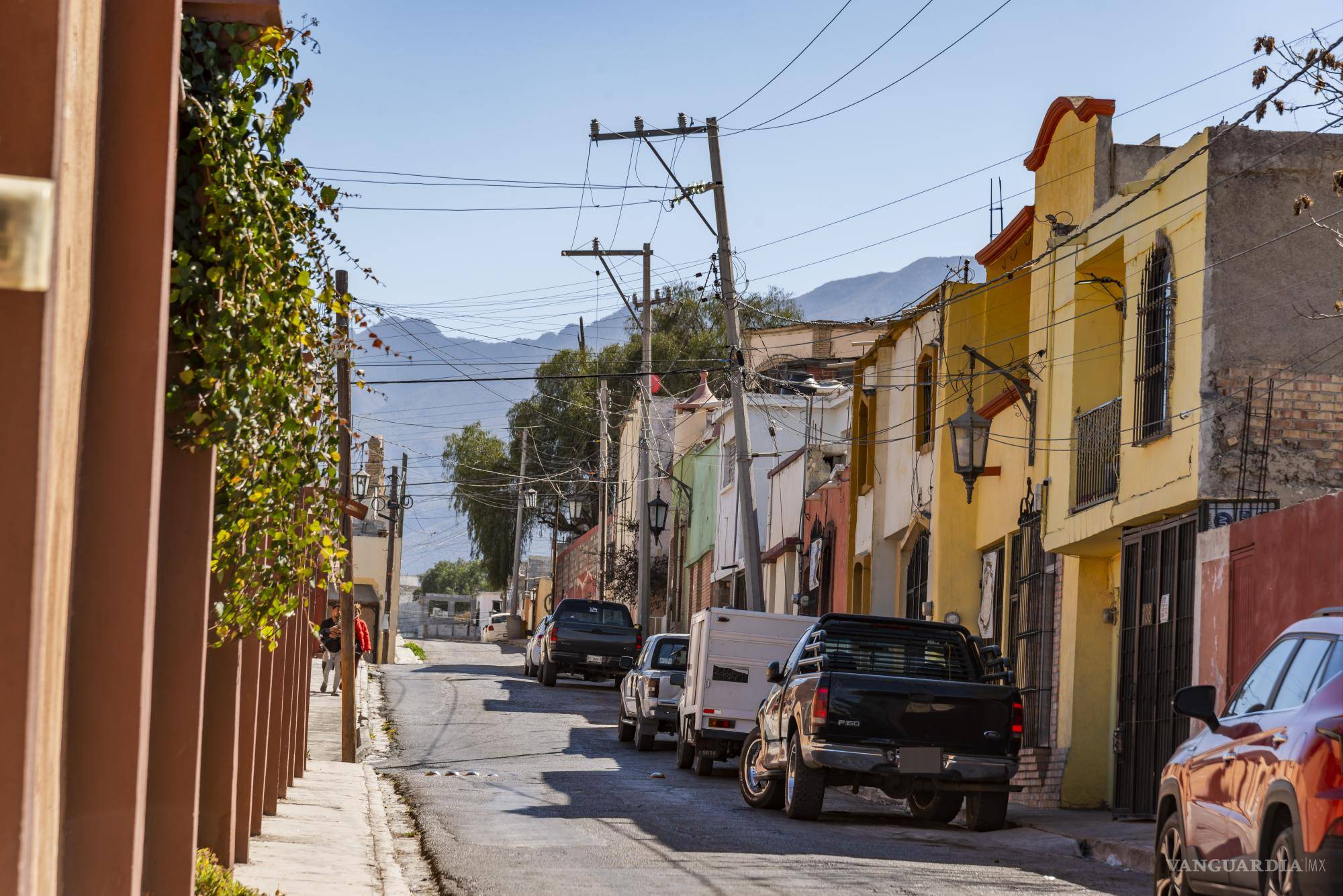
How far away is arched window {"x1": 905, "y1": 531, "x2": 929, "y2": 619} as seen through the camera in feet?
94.1

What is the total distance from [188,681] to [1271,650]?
5.20 m

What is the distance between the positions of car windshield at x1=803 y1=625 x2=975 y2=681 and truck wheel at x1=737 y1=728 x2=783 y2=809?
142 cm

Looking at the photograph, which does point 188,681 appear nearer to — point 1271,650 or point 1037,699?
point 1271,650

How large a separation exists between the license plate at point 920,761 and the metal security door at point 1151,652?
277 cm

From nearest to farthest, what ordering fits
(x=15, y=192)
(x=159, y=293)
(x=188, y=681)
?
(x=15, y=192), (x=159, y=293), (x=188, y=681)

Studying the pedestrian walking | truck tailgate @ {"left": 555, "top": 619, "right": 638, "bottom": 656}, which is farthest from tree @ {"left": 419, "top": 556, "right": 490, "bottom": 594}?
the pedestrian walking

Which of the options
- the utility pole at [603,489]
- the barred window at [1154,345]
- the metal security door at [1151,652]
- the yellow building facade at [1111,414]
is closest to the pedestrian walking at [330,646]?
the yellow building facade at [1111,414]

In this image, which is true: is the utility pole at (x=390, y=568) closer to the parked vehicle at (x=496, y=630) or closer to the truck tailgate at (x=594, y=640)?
the truck tailgate at (x=594, y=640)

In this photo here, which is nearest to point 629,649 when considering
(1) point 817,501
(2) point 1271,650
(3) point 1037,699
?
(1) point 817,501

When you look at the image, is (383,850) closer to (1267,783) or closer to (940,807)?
(940,807)

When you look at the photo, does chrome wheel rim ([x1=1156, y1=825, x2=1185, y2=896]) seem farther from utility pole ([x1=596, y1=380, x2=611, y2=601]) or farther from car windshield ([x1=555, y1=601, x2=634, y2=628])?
utility pole ([x1=596, y1=380, x2=611, y2=601])

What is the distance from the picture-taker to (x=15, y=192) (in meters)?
4.64

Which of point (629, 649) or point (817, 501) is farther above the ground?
point (817, 501)

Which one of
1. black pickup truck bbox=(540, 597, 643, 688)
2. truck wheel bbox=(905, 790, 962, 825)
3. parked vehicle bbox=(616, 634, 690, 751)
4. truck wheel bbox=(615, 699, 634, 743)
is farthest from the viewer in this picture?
black pickup truck bbox=(540, 597, 643, 688)
